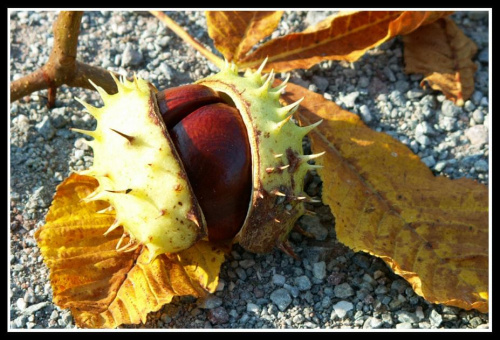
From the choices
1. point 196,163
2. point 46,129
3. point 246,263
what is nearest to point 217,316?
point 246,263

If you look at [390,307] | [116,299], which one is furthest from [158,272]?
[390,307]

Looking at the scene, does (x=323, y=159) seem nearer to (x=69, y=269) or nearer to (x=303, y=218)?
(x=303, y=218)

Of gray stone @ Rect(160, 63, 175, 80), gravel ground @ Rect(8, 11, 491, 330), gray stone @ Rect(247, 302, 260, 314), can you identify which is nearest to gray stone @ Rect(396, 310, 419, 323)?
gravel ground @ Rect(8, 11, 491, 330)

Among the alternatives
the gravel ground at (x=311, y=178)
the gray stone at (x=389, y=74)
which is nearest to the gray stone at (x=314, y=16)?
the gravel ground at (x=311, y=178)

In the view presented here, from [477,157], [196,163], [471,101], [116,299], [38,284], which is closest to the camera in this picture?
[196,163]

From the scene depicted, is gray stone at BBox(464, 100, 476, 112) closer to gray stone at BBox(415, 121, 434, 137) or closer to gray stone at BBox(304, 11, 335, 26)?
gray stone at BBox(415, 121, 434, 137)

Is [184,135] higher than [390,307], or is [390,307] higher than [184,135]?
[184,135]

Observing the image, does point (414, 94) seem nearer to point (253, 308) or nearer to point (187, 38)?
point (187, 38)
